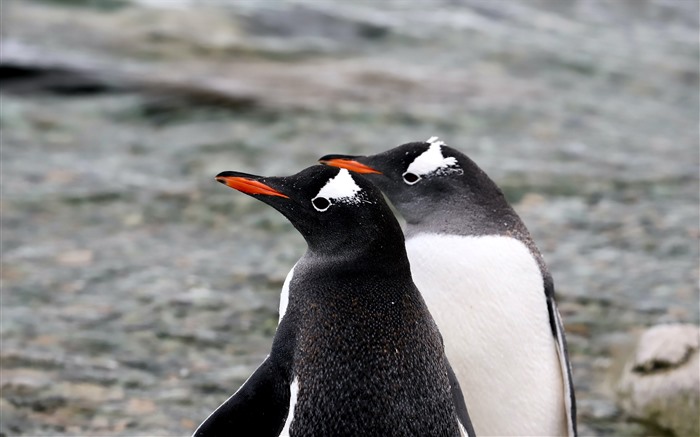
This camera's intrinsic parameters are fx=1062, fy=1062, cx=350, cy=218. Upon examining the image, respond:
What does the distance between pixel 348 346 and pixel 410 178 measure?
46.4 inches

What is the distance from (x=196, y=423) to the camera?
368 centimetres

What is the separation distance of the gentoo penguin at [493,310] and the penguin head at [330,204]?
558 mm

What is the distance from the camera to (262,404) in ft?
7.68

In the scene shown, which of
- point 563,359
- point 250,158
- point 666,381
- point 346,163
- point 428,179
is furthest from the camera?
point 250,158

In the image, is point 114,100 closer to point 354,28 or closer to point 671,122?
point 354,28

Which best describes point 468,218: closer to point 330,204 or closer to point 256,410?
point 330,204

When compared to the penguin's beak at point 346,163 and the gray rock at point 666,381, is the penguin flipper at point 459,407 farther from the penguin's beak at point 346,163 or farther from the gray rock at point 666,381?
the gray rock at point 666,381

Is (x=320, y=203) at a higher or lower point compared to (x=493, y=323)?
higher

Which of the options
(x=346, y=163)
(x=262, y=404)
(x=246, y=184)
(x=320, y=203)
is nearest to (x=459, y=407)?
(x=262, y=404)

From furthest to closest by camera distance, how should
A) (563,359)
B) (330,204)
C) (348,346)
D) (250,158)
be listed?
(250,158), (563,359), (330,204), (348,346)

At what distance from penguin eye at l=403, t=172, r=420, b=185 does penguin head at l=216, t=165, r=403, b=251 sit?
3.04 ft

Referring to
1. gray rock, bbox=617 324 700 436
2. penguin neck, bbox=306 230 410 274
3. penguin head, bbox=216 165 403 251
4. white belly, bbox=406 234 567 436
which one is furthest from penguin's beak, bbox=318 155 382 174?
gray rock, bbox=617 324 700 436

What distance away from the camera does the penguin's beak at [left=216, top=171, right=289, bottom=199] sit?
246 centimetres

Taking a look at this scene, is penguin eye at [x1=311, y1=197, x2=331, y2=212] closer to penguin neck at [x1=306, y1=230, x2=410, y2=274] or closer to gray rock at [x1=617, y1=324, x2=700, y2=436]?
penguin neck at [x1=306, y1=230, x2=410, y2=274]
